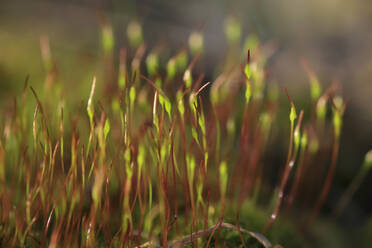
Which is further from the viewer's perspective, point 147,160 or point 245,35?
point 245,35

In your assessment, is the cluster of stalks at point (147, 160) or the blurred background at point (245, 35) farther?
the blurred background at point (245, 35)

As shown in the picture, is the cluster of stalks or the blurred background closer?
the cluster of stalks

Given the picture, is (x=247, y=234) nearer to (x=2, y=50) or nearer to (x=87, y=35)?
(x=2, y=50)

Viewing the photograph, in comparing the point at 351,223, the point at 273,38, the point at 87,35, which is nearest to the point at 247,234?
the point at 351,223
